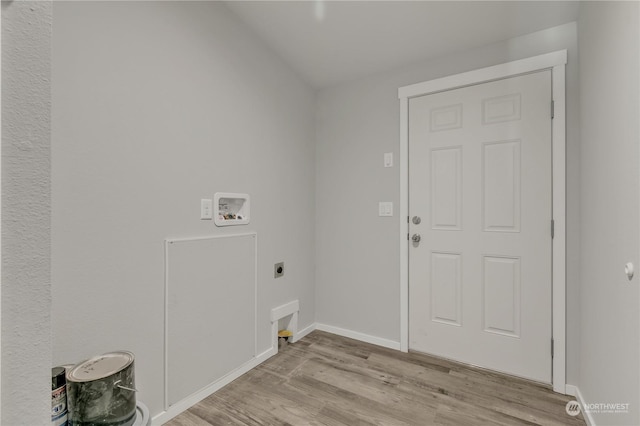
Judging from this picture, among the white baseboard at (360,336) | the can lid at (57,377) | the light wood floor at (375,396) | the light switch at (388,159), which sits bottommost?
the light wood floor at (375,396)

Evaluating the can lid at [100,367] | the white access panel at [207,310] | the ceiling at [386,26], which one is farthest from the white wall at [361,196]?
the can lid at [100,367]

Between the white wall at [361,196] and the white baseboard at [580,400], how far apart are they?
3.54 feet

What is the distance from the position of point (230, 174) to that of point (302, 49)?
3.75ft

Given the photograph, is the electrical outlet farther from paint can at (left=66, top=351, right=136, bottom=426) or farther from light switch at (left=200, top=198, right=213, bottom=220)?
paint can at (left=66, top=351, right=136, bottom=426)

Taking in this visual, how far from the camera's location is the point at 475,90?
2.08 metres

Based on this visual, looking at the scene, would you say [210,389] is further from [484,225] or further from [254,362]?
[484,225]

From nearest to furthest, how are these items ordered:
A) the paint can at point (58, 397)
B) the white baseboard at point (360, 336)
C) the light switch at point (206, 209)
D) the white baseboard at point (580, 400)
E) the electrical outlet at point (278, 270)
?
the paint can at point (58, 397), the white baseboard at point (580, 400), the light switch at point (206, 209), the electrical outlet at point (278, 270), the white baseboard at point (360, 336)

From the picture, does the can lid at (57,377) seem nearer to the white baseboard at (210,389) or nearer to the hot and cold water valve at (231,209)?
the white baseboard at (210,389)

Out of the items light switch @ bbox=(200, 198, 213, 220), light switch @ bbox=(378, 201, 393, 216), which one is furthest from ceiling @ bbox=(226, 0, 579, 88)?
light switch @ bbox=(200, 198, 213, 220)

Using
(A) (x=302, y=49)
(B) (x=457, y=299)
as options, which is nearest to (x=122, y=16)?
(A) (x=302, y=49)

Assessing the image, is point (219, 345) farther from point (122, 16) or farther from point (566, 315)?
point (566, 315)

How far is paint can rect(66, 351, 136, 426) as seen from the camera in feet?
3.16

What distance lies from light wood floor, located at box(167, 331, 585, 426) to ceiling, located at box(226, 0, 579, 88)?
2.30m

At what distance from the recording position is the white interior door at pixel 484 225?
188 centimetres
